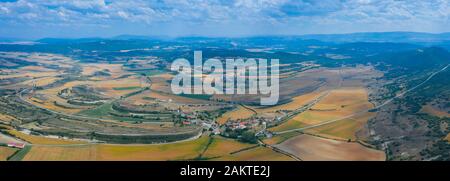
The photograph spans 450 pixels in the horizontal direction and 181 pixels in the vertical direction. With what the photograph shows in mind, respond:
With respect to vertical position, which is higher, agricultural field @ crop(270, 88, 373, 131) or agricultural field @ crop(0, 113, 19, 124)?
agricultural field @ crop(270, 88, 373, 131)

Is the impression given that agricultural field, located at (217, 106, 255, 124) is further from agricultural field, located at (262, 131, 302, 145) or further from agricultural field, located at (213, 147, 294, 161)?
agricultural field, located at (213, 147, 294, 161)

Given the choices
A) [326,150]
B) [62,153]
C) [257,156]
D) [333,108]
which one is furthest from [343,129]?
[62,153]

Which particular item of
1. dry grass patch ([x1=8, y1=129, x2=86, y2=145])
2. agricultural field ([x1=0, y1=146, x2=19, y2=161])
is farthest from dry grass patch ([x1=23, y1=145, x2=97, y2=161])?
dry grass patch ([x1=8, y1=129, x2=86, y2=145])

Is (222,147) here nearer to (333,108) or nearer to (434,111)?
(333,108)

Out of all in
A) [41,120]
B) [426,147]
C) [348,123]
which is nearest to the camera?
[426,147]

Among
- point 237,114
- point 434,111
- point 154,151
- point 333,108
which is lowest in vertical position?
point 154,151

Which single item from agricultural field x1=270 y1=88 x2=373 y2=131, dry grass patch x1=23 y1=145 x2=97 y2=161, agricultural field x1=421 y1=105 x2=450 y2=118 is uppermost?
agricultural field x1=421 y1=105 x2=450 y2=118

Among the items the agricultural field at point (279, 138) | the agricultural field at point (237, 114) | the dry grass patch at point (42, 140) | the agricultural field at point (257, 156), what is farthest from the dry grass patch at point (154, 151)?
the agricultural field at point (237, 114)

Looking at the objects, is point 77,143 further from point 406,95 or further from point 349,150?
point 406,95

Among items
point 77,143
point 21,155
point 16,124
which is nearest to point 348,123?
point 77,143
